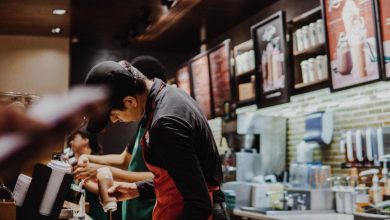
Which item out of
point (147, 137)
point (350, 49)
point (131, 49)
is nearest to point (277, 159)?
point (350, 49)

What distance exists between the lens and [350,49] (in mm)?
3906

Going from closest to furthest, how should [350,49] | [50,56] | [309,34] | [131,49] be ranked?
[350,49] → [309,34] → [50,56] → [131,49]

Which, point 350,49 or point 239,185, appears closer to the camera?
point 350,49

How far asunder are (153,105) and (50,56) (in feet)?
20.3

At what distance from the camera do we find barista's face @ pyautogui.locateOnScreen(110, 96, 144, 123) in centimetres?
165

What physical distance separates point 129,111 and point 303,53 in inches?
137

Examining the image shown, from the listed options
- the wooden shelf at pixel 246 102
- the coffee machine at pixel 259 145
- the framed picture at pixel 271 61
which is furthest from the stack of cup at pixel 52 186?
the wooden shelf at pixel 246 102

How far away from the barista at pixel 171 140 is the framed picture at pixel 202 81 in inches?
179

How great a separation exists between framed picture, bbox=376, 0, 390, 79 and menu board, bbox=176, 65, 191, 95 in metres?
3.74

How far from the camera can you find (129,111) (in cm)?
174

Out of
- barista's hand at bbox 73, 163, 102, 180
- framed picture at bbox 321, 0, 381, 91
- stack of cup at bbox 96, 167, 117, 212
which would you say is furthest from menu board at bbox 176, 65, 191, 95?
stack of cup at bbox 96, 167, 117, 212

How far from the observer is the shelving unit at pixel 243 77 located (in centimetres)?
586

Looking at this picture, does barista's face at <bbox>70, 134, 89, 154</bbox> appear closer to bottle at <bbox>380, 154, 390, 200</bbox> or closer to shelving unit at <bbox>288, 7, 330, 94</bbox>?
shelving unit at <bbox>288, 7, 330, 94</bbox>

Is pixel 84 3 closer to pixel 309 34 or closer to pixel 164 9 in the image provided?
pixel 164 9
